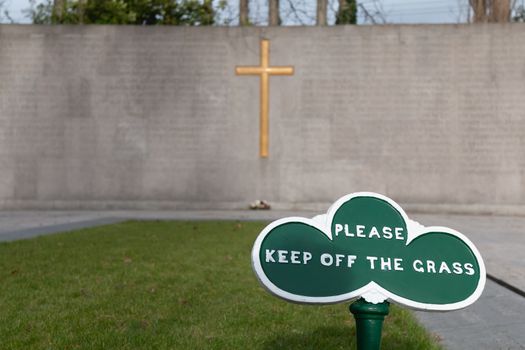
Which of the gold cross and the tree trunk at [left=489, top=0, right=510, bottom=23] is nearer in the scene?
the gold cross

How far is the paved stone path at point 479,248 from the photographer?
19.6 feet

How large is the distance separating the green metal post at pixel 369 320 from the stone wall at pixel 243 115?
52.3ft

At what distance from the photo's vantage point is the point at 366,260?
3.50 metres

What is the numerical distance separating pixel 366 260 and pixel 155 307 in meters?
3.41

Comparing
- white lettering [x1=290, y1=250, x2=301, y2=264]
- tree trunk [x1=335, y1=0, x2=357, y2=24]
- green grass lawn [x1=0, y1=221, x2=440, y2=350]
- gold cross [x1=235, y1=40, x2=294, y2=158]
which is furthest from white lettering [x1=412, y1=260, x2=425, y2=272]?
tree trunk [x1=335, y1=0, x2=357, y2=24]

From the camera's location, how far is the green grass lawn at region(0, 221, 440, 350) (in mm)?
5371

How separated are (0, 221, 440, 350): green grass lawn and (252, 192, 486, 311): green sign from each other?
71.2 inches

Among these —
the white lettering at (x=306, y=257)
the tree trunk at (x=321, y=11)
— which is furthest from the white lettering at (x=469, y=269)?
the tree trunk at (x=321, y=11)

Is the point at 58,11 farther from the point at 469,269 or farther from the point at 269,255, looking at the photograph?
the point at 469,269

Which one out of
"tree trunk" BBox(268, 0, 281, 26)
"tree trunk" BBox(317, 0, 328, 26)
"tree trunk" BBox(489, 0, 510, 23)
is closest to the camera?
"tree trunk" BBox(489, 0, 510, 23)

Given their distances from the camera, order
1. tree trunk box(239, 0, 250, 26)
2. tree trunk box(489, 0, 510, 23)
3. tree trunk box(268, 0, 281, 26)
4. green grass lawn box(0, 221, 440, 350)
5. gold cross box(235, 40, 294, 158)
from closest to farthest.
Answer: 1. green grass lawn box(0, 221, 440, 350)
2. gold cross box(235, 40, 294, 158)
3. tree trunk box(489, 0, 510, 23)
4. tree trunk box(268, 0, 281, 26)
5. tree trunk box(239, 0, 250, 26)

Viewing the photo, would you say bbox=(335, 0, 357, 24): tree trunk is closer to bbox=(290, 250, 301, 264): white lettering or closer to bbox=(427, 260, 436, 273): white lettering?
bbox=(427, 260, 436, 273): white lettering

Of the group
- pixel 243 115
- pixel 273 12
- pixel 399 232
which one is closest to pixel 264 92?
pixel 243 115

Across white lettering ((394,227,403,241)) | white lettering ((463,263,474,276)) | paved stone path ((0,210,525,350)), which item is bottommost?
paved stone path ((0,210,525,350))
